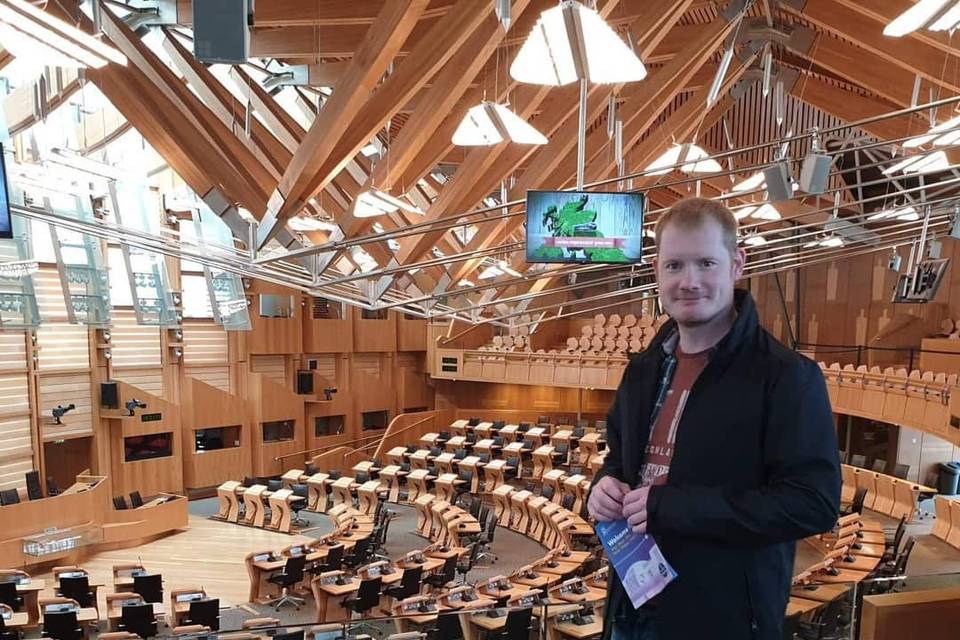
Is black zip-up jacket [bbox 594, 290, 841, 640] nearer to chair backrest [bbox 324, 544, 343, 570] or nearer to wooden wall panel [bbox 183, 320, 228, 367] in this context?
chair backrest [bbox 324, 544, 343, 570]

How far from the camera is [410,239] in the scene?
12.5m

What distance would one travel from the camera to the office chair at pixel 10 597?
Answer: 9.98 m

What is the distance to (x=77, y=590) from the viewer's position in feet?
33.4

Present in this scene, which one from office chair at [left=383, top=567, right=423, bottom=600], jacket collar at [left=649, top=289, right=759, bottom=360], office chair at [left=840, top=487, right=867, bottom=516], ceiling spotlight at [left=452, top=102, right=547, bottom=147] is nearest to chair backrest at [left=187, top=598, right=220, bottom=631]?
office chair at [left=383, top=567, right=423, bottom=600]

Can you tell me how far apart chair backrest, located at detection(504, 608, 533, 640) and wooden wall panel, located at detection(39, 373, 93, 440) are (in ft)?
46.2

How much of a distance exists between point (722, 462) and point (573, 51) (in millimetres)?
4018

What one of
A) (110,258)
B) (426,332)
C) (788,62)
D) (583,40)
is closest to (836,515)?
(583,40)

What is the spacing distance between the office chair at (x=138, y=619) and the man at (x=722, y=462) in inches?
372

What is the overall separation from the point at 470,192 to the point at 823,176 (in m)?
5.84

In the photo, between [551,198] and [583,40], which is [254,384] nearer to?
[551,198]

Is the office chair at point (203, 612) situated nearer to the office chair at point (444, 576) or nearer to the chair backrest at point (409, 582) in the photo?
the chair backrest at point (409, 582)

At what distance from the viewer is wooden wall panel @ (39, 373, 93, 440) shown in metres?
15.9

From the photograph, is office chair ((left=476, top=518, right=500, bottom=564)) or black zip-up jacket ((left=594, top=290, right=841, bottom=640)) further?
office chair ((left=476, top=518, right=500, bottom=564))

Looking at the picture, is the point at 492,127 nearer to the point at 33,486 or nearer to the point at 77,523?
the point at 77,523
